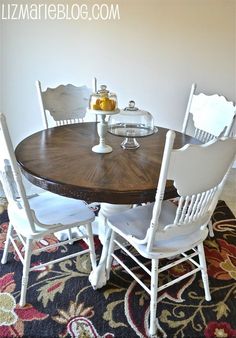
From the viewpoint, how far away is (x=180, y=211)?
140cm

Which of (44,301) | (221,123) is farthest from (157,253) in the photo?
(221,123)

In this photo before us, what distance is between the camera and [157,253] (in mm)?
1450

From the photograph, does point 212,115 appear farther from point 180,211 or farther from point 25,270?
point 25,270

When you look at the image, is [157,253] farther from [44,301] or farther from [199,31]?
[199,31]

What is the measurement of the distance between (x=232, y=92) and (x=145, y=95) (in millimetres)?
894

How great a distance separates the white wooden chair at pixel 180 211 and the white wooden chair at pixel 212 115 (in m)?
0.76

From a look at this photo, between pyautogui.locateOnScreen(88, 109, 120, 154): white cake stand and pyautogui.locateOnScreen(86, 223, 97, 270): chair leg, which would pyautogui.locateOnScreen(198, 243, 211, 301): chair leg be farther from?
pyautogui.locateOnScreen(88, 109, 120, 154): white cake stand

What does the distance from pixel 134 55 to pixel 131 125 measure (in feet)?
4.27

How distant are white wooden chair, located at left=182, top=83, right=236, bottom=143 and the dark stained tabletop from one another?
0.28 meters

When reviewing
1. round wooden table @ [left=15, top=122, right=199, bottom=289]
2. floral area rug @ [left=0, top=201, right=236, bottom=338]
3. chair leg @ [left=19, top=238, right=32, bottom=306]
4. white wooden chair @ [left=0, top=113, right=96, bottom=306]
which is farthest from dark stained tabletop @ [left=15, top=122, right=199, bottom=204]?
floral area rug @ [left=0, top=201, right=236, bottom=338]

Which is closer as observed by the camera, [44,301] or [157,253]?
[157,253]

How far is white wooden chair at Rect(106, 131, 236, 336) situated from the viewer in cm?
123

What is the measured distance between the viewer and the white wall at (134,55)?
2992 mm
